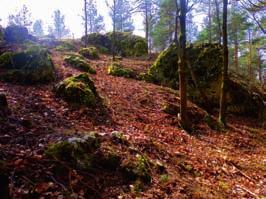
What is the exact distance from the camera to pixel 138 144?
770 cm

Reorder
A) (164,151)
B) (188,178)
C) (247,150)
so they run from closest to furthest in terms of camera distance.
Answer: (188,178)
(164,151)
(247,150)

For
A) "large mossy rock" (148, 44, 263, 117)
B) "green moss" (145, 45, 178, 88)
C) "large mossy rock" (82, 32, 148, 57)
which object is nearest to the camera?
"large mossy rock" (148, 44, 263, 117)

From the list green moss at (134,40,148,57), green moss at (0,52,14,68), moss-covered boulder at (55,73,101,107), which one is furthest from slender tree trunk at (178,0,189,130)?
green moss at (134,40,148,57)

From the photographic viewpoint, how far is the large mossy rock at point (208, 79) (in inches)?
654

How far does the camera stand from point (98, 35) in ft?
119

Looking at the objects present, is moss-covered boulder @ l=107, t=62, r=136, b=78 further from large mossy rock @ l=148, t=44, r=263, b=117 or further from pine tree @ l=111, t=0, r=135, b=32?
pine tree @ l=111, t=0, r=135, b=32

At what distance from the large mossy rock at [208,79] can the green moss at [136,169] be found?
1022cm

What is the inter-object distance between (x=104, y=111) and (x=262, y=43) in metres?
18.2

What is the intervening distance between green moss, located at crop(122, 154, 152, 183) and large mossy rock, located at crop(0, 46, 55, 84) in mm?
Answer: 6111

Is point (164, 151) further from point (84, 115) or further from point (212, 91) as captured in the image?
point (212, 91)

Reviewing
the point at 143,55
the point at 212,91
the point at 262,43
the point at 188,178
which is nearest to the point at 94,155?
the point at 188,178

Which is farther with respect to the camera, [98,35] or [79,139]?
[98,35]

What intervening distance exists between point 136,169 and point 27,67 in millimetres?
6813

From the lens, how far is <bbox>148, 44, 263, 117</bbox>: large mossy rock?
16.6m
